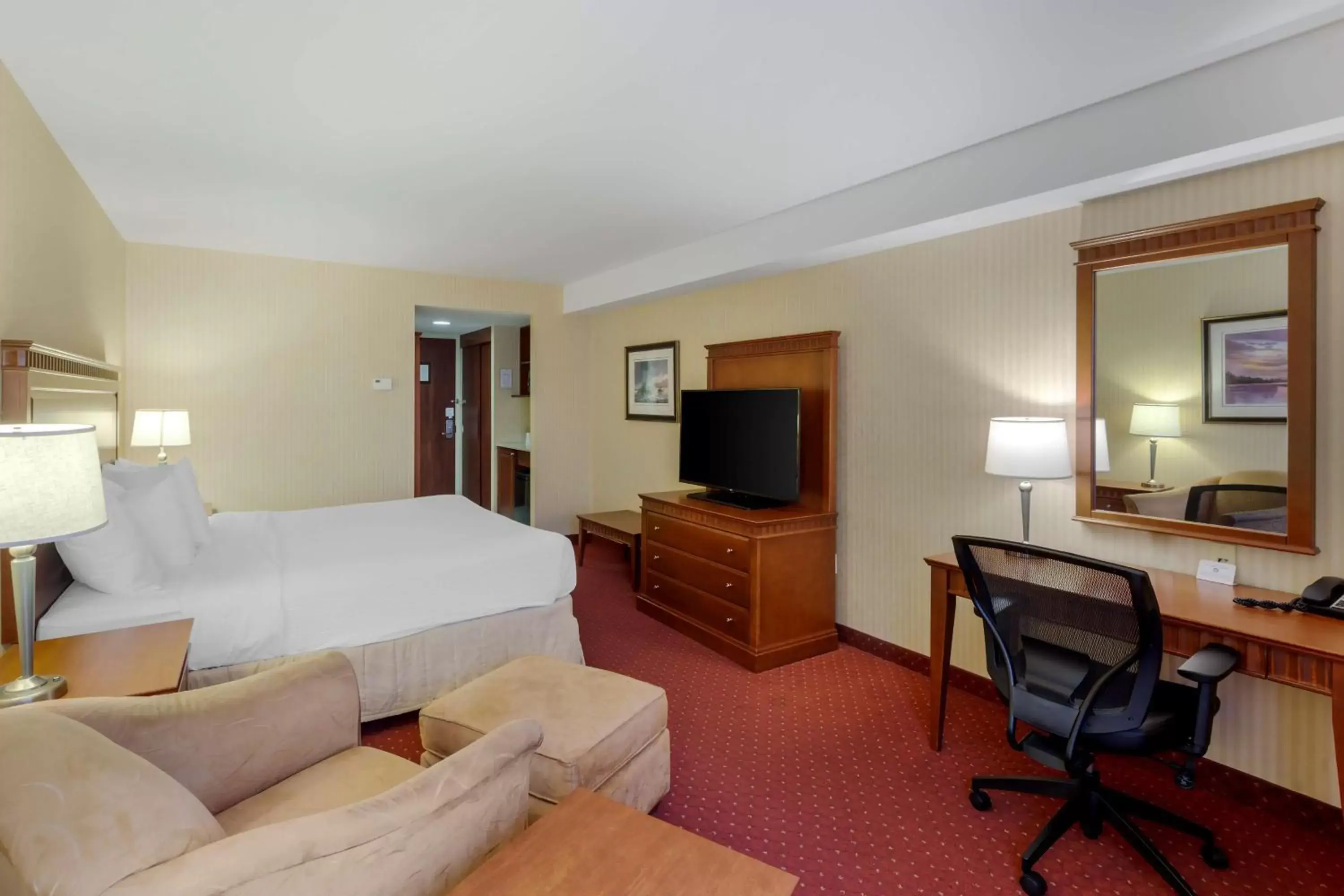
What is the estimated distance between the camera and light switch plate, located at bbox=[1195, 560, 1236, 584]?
2359 mm

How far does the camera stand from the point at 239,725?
1.59 metres

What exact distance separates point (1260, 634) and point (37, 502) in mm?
3145

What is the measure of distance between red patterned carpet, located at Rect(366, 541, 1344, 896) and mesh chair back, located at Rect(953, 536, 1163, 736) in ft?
1.56

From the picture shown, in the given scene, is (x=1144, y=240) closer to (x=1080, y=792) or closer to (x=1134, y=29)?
(x=1134, y=29)

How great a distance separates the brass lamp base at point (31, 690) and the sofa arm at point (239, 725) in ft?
0.83

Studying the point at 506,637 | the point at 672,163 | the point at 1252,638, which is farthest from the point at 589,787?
the point at 672,163

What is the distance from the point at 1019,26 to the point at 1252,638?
1885 mm

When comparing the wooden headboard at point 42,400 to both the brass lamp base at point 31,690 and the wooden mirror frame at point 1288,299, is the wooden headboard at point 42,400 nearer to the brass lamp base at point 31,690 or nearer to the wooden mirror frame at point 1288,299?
the brass lamp base at point 31,690

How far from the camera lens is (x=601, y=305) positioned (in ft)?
18.5

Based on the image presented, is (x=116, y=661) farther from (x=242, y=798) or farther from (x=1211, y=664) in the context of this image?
(x=1211, y=664)

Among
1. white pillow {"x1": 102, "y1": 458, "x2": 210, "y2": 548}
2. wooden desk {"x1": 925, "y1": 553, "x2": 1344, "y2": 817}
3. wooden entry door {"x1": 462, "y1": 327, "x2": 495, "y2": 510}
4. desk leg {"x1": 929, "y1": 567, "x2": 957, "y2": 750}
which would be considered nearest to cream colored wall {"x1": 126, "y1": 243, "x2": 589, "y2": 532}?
white pillow {"x1": 102, "y1": 458, "x2": 210, "y2": 548}

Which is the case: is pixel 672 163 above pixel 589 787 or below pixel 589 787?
above

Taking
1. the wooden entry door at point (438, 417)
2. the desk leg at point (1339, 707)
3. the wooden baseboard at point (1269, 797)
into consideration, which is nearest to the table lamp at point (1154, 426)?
the desk leg at point (1339, 707)

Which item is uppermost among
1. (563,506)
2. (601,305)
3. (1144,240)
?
(601,305)
